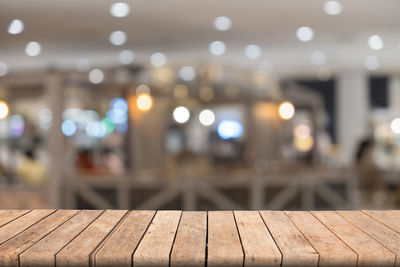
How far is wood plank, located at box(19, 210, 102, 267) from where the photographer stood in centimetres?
168

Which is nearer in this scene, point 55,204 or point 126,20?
point 55,204

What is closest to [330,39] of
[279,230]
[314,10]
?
[314,10]

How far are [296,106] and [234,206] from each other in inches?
217

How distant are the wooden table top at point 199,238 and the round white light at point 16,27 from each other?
5216 mm

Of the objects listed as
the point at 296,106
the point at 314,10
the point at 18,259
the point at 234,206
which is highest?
the point at 314,10

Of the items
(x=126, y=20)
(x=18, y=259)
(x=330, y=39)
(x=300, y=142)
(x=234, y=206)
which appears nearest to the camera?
(x=18, y=259)

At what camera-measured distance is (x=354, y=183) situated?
789 centimetres

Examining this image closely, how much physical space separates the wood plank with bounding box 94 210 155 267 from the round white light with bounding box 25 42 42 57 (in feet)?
23.8

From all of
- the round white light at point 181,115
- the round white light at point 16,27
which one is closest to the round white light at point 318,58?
the round white light at point 181,115

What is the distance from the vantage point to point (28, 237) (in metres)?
1.89

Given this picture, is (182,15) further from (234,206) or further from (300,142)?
(300,142)

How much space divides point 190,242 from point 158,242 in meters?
0.11

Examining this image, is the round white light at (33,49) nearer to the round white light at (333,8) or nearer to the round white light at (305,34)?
the round white light at (305,34)

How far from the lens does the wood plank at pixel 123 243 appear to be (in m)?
1.66
